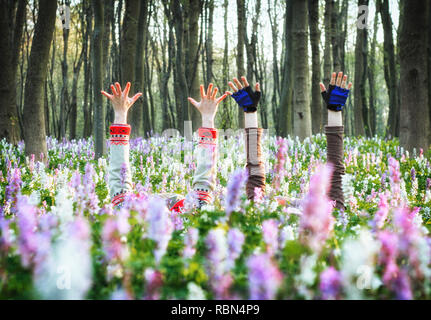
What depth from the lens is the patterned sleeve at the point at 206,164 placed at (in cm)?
417

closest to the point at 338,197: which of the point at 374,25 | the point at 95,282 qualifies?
the point at 95,282

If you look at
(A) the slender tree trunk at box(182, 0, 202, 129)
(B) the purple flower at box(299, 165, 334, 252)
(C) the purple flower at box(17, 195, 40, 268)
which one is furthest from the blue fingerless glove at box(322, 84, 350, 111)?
(A) the slender tree trunk at box(182, 0, 202, 129)

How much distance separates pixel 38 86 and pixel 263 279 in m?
8.11

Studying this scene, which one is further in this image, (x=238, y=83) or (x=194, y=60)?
(x=194, y=60)

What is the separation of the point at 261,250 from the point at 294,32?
1081 cm

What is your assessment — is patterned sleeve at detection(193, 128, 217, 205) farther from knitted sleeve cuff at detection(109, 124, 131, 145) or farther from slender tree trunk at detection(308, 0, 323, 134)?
slender tree trunk at detection(308, 0, 323, 134)

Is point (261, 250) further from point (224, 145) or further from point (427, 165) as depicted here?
point (224, 145)

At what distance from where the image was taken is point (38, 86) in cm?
795

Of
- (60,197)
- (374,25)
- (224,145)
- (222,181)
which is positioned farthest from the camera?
(374,25)

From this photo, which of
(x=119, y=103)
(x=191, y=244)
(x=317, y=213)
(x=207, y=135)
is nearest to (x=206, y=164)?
(x=207, y=135)

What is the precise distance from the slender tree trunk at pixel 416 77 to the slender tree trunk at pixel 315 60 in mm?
6143

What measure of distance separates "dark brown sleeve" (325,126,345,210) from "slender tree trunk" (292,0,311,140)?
6739mm

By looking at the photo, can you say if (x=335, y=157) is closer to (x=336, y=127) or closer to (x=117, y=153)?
(x=336, y=127)
